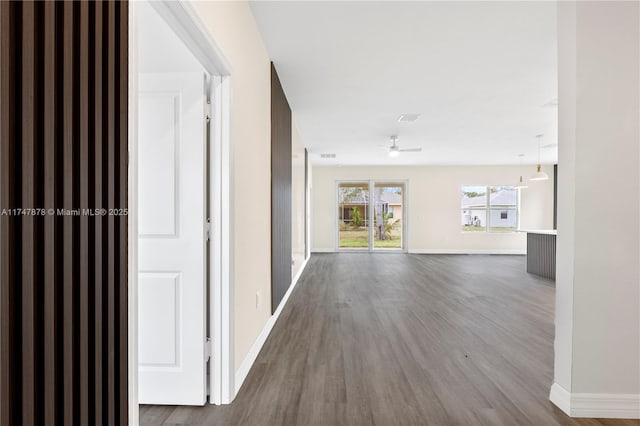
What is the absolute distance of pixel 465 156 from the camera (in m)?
8.38

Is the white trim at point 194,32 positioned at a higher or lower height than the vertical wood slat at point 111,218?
higher

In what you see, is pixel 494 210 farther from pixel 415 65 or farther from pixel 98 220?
pixel 98 220

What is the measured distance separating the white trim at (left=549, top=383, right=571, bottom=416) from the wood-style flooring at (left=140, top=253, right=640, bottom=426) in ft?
0.13

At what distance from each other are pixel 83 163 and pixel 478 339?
322 centimetres

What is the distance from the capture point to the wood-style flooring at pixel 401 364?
5.94 feet

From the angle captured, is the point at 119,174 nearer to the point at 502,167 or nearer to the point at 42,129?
the point at 42,129

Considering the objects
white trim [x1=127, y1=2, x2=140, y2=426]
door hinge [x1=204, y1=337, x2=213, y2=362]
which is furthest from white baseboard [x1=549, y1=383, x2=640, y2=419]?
white trim [x1=127, y1=2, x2=140, y2=426]

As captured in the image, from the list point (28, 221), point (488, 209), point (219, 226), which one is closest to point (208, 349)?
point (219, 226)

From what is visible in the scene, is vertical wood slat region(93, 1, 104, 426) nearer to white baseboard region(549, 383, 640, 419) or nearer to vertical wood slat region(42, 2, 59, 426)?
vertical wood slat region(42, 2, 59, 426)

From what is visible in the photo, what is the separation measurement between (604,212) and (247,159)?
86.8 inches

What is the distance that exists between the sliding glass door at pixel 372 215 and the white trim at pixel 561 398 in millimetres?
7853

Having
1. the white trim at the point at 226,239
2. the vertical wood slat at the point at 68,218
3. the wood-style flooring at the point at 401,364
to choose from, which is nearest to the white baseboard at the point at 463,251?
the wood-style flooring at the point at 401,364

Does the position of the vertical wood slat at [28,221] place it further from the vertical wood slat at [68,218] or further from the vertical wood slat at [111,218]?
the vertical wood slat at [111,218]

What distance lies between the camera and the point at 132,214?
106 cm
